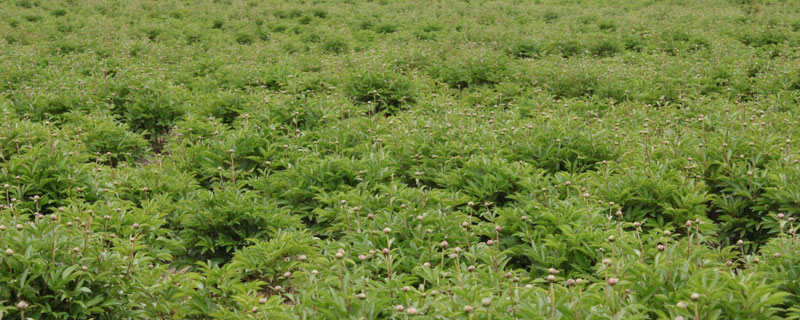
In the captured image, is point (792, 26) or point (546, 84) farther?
point (792, 26)

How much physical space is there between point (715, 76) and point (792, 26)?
6.71 meters

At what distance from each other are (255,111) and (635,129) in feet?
16.9

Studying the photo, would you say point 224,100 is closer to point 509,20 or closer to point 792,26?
point 509,20

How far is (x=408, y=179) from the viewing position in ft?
20.5

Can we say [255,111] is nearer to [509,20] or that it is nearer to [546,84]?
[546,84]

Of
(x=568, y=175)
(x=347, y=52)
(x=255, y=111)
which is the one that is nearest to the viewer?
(x=568, y=175)

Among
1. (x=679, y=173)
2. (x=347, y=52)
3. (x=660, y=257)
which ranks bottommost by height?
(x=347, y=52)

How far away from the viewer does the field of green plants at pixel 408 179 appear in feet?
11.3

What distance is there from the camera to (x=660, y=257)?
3.46 m

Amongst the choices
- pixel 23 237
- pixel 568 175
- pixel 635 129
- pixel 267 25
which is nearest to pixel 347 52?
pixel 267 25

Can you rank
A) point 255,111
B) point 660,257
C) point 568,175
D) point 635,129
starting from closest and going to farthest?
1. point 660,257
2. point 568,175
3. point 635,129
4. point 255,111

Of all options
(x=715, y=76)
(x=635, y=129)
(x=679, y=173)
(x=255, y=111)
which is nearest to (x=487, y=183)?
(x=679, y=173)

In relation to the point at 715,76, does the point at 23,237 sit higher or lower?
higher

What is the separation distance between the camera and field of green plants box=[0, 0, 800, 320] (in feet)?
11.3
